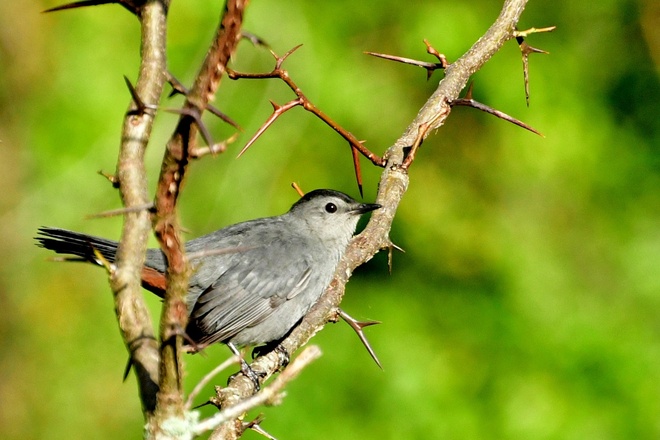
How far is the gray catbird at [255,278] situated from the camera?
441 centimetres

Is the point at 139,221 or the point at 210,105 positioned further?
the point at 139,221

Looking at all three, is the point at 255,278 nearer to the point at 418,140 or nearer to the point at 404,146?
the point at 404,146

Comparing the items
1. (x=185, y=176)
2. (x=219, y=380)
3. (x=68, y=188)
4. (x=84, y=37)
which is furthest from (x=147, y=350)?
(x=84, y=37)

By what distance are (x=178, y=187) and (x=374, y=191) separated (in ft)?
16.1

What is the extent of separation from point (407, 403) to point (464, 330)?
0.71m

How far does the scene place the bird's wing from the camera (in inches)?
173

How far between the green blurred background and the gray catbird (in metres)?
1.27

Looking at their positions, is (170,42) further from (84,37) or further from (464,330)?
(464,330)

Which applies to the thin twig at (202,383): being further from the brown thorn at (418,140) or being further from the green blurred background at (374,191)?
the green blurred background at (374,191)

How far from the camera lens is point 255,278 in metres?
4.63

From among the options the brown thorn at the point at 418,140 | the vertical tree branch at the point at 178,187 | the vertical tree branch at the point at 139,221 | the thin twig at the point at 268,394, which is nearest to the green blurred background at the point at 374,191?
the brown thorn at the point at 418,140

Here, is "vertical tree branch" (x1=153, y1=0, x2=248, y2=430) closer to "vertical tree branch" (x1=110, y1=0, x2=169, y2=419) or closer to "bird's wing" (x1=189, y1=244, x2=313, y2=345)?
"vertical tree branch" (x1=110, y1=0, x2=169, y2=419)

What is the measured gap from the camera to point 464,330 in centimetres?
606

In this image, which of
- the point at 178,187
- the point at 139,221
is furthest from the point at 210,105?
the point at 139,221
